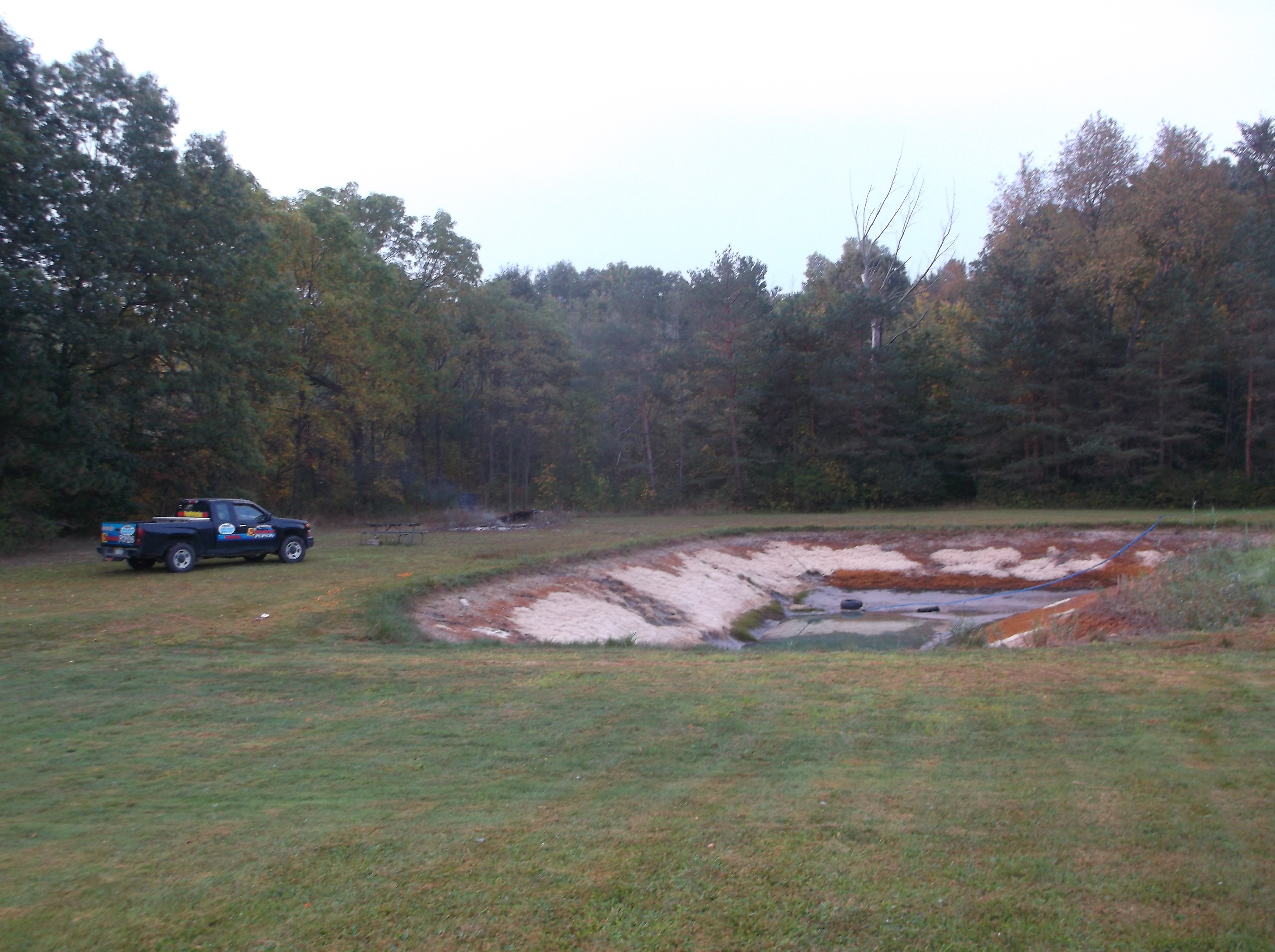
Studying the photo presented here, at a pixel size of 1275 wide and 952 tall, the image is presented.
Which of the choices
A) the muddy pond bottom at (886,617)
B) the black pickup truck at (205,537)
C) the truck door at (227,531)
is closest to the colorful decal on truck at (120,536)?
the black pickup truck at (205,537)

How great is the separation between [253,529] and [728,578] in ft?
51.1

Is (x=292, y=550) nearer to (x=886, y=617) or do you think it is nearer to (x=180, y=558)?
(x=180, y=558)

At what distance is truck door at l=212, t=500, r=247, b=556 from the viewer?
23.7 meters

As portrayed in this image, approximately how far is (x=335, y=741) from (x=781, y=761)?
3897 mm

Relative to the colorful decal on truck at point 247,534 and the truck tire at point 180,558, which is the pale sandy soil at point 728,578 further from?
Answer: the truck tire at point 180,558

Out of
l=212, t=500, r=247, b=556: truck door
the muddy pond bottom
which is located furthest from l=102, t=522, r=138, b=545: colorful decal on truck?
the muddy pond bottom

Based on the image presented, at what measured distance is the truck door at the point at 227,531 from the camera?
23.7 meters

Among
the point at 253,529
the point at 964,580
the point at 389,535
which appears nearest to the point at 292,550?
→ the point at 253,529

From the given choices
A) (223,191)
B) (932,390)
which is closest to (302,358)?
(223,191)

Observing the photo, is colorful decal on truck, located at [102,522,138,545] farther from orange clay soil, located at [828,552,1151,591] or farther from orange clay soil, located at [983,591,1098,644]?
orange clay soil, located at [828,552,1151,591]

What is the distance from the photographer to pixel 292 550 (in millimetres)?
25391

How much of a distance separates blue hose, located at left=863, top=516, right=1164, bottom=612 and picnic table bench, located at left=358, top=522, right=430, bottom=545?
53.4ft

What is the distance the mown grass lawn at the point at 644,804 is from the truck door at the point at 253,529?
1215 centimetres

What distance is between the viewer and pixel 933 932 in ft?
13.9
